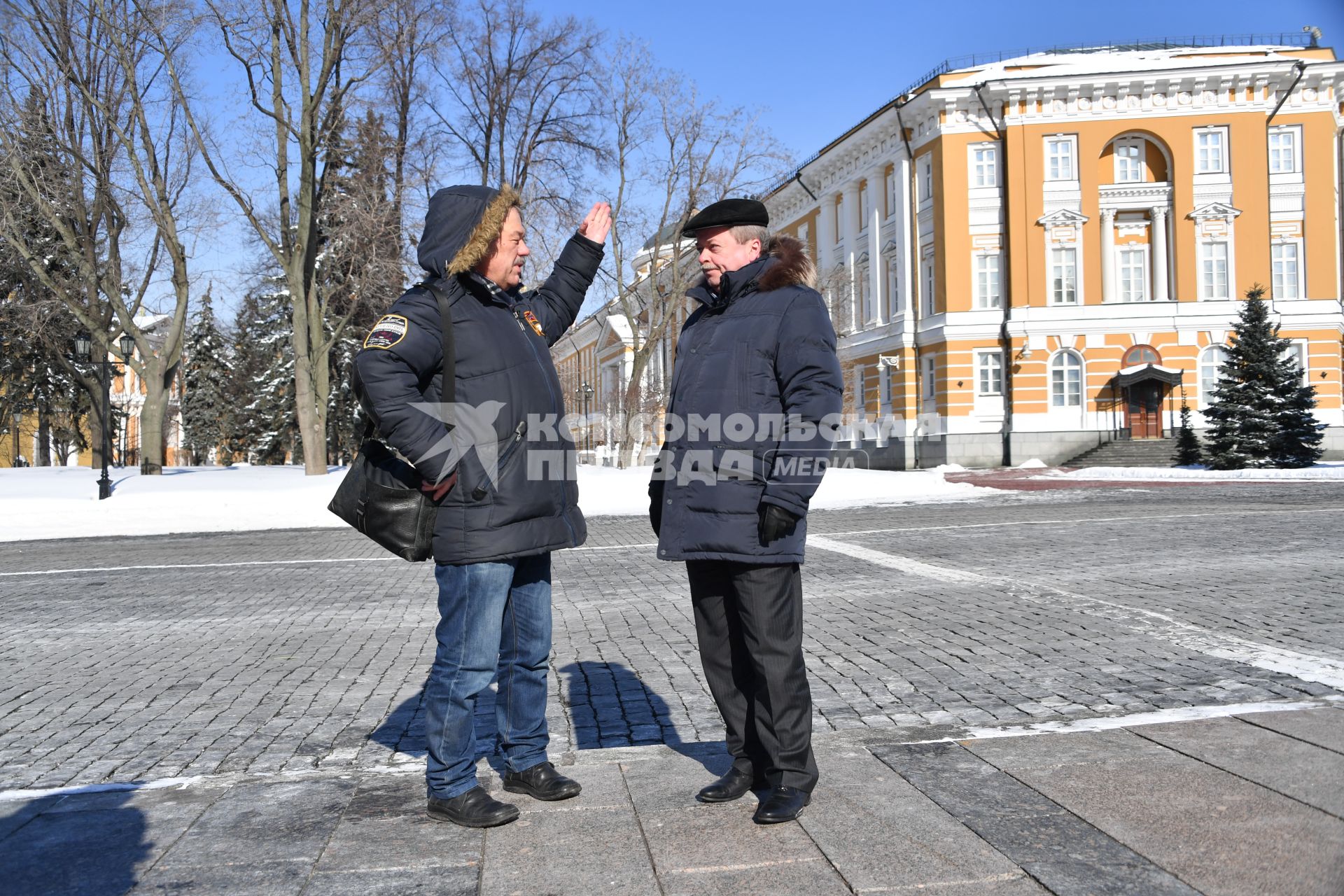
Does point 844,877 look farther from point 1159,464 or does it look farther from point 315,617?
point 1159,464

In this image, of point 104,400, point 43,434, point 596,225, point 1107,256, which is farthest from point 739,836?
point 43,434

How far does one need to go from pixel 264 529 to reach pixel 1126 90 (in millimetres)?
34263

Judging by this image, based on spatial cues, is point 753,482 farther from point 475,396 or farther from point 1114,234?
point 1114,234

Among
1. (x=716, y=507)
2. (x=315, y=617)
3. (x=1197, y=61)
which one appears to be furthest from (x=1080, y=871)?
(x=1197, y=61)

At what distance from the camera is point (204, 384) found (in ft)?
258

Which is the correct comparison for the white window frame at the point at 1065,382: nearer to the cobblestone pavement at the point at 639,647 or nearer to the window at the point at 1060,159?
the window at the point at 1060,159

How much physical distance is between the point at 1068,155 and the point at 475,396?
137 feet

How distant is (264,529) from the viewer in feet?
64.4

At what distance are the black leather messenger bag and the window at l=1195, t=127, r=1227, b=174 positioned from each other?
4290 centimetres

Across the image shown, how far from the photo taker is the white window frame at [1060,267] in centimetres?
4131

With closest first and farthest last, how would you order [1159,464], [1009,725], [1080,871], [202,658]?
[1080,871] < [1009,725] < [202,658] < [1159,464]

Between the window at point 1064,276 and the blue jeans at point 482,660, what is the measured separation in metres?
40.4

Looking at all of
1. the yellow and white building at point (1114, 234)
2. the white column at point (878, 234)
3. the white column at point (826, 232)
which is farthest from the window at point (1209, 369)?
the white column at point (826, 232)

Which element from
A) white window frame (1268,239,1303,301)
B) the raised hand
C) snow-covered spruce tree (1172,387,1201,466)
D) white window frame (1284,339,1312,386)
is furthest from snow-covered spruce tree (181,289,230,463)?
the raised hand
